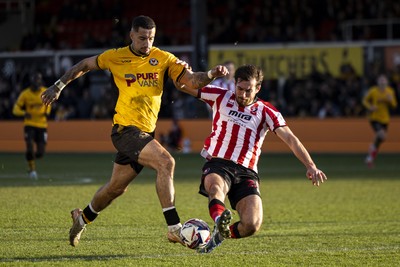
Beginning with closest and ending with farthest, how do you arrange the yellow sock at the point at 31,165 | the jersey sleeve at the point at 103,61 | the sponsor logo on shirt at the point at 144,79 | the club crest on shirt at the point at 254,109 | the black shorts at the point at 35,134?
the club crest on shirt at the point at 254,109 < the sponsor logo on shirt at the point at 144,79 < the jersey sleeve at the point at 103,61 < the yellow sock at the point at 31,165 < the black shorts at the point at 35,134

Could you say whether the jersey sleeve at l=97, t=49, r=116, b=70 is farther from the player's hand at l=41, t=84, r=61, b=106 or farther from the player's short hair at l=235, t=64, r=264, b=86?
the player's short hair at l=235, t=64, r=264, b=86

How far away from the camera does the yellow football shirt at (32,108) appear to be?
741 inches

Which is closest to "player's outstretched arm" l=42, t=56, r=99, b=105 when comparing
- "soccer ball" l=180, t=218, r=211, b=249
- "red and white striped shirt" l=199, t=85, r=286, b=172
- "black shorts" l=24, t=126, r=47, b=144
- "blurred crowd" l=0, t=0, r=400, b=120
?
"red and white striped shirt" l=199, t=85, r=286, b=172

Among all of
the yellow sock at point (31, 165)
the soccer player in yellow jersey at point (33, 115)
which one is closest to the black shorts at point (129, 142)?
the soccer player in yellow jersey at point (33, 115)

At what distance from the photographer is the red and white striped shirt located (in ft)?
29.3

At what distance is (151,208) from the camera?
1316cm

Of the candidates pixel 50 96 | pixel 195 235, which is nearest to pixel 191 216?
pixel 50 96

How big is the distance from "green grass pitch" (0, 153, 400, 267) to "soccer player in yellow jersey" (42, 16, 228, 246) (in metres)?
0.62

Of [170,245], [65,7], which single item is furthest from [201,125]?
[170,245]

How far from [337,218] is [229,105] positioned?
3873mm

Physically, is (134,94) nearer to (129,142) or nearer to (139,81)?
(139,81)

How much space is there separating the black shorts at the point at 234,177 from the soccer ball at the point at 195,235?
558 millimetres

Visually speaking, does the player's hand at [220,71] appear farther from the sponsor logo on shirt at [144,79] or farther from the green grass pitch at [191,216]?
the green grass pitch at [191,216]

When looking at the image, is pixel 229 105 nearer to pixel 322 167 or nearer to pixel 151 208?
pixel 151 208
